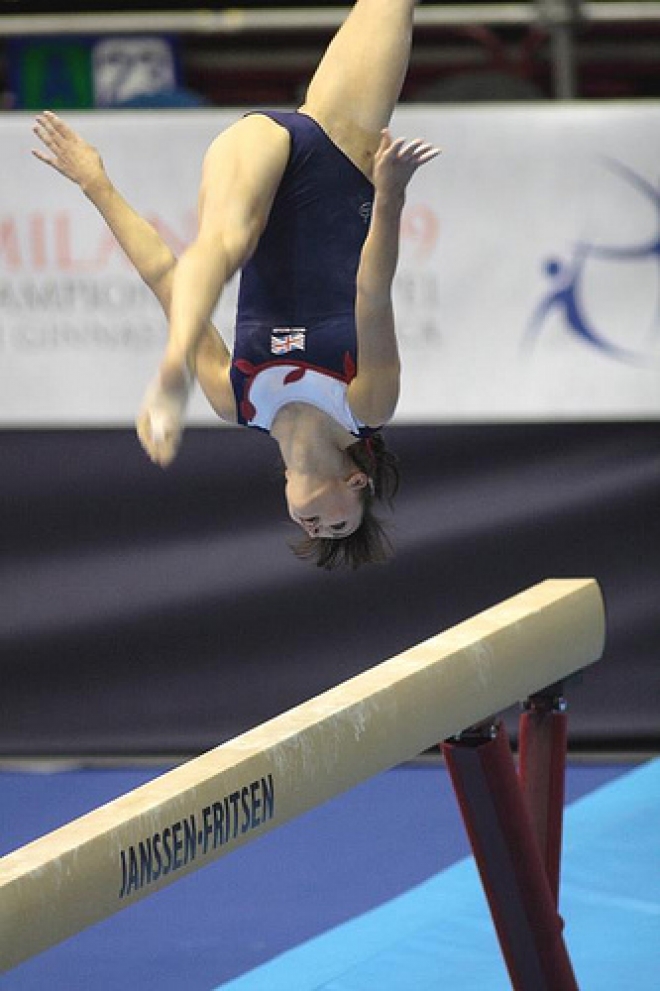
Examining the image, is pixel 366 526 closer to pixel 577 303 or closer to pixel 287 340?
Answer: pixel 287 340

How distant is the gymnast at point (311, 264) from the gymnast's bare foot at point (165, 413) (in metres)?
0.44

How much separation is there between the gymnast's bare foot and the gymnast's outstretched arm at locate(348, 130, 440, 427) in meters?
0.54

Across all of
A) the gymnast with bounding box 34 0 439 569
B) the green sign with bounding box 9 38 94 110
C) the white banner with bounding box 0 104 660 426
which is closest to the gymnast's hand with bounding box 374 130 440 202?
the gymnast with bounding box 34 0 439 569

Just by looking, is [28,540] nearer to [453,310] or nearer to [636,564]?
[453,310]

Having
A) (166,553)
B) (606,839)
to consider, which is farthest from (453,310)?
(606,839)

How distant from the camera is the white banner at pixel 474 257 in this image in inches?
235

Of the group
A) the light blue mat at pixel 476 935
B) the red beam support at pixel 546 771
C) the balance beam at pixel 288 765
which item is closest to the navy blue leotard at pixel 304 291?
the balance beam at pixel 288 765

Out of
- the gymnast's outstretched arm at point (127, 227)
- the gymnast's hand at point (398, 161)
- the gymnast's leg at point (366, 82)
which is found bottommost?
the gymnast's hand at point (398, 161)

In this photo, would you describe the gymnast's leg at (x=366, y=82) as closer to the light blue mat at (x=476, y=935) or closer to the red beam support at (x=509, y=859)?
the red beam support at (x=509, y=859)

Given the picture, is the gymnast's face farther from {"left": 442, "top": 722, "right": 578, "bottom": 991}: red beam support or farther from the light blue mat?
the light blue mat

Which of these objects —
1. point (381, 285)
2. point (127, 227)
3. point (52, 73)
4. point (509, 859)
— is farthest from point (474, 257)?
point (509, 859)

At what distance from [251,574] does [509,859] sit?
8.76ft

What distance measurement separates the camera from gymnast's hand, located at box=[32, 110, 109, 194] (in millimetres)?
4035

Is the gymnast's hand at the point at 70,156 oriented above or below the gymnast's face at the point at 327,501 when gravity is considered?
above
